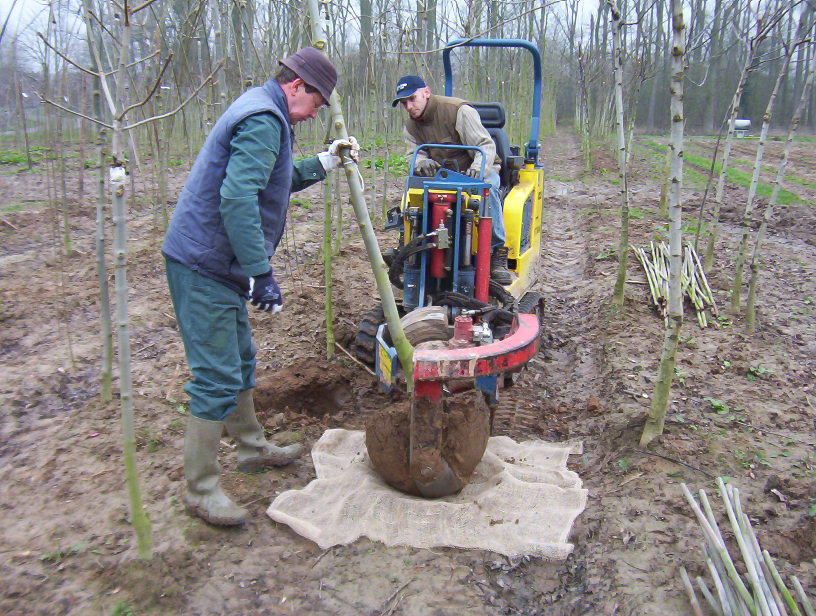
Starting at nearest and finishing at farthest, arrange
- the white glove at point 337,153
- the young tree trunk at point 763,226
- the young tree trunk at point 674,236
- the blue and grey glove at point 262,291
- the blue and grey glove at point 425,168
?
the white glove at point 337,153 < the blue and grey glove at point 262,291 < the young tree trunk at point 674,236 < the blue and grey glove at point 425,168 < the young tree trunk at point 763,226

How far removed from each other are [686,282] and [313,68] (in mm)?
4878

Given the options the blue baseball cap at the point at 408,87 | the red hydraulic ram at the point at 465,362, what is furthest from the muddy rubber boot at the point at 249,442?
the blue baseball cap at the point at 408,87

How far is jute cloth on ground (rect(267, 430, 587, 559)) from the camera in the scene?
314 centimetres

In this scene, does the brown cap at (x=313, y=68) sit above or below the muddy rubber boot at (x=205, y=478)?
above

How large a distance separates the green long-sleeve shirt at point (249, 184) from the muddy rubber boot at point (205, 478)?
80 cm

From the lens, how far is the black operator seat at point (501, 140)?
5.74 m

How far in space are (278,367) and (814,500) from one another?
358 cm

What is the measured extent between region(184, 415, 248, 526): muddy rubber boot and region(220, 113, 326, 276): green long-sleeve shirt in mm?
799

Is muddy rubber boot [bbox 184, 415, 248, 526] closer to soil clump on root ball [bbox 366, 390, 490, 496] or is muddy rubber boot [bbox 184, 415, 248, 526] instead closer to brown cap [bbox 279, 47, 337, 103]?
soil clump on root ball [bbox 366, 390, 490, 496]

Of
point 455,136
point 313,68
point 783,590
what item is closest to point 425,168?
point 455,136

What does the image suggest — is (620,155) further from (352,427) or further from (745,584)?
(745,584)

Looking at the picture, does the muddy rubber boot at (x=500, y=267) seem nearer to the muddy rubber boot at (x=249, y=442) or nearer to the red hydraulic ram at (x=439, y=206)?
the red hydraulic ram at (x=439, y=206)

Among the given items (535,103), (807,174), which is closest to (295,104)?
(535,103)

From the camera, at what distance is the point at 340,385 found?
195 inches
